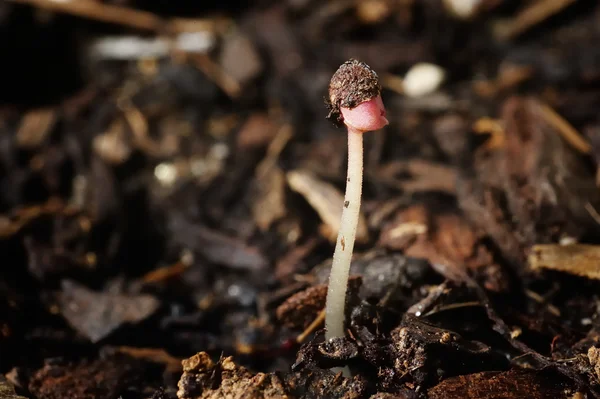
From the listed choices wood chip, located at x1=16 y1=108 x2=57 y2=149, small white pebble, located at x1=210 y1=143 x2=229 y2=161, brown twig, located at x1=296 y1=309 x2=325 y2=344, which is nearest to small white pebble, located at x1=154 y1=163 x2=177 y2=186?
small white pebble, located at x1=210 y1=143 x2=229 y2=161

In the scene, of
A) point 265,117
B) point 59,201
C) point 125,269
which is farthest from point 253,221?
point 59,201

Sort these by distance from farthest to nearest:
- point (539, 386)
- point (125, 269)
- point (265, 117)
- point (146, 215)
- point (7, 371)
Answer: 1. point (265, 117)
2. point (146, 215)
3. point (125, 269)
4. point (7, 371)
5. point (539, 386)

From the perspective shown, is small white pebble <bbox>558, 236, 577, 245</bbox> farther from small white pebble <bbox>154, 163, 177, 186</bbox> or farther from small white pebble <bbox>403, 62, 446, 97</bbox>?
small white pebble <bbox>154, 163, 177, 186</bbox>

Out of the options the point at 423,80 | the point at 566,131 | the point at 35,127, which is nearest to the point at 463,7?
the point at 423,80

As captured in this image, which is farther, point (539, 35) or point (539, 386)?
point (539, 35)

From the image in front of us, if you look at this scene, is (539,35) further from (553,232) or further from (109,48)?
(109,48)

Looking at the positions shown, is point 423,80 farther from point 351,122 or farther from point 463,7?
point 351,122

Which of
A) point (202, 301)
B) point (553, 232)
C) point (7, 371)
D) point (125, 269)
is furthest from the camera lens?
point (125, 269)
